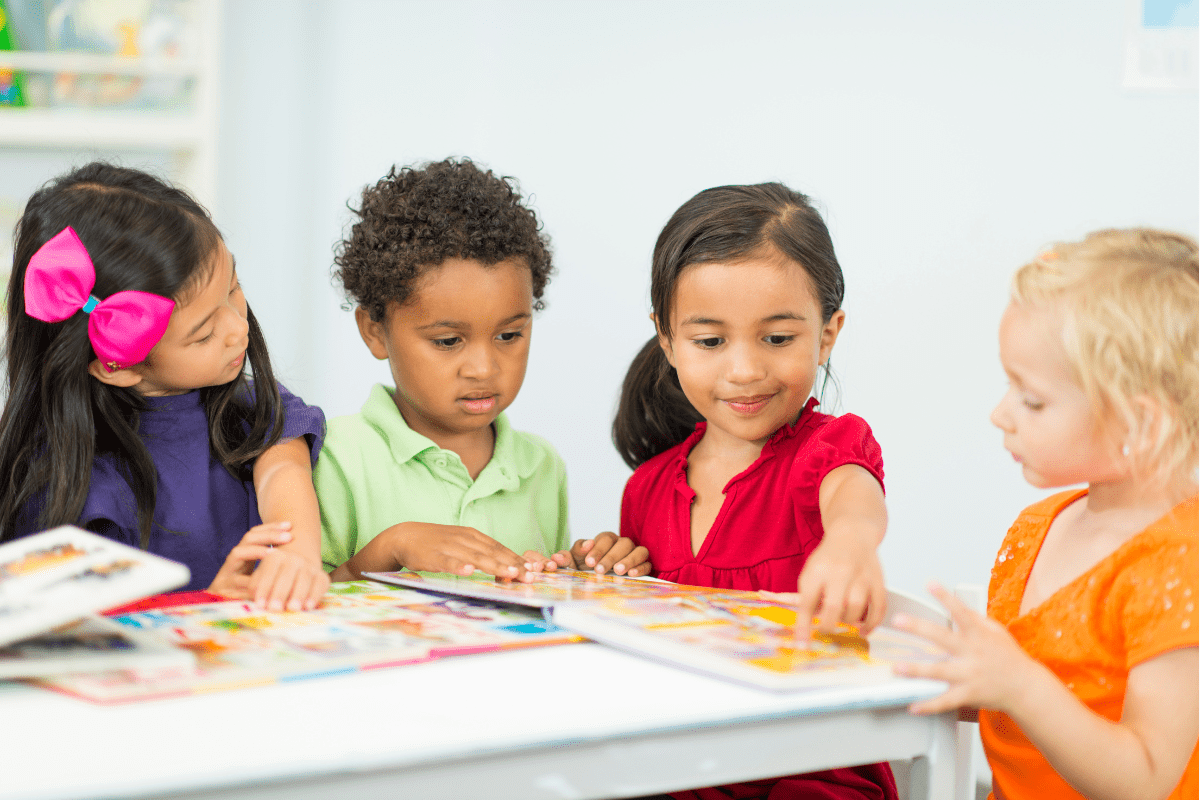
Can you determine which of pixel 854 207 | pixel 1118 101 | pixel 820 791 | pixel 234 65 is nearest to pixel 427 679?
pixel 820 791

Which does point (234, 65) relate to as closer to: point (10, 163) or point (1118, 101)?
point (10, 163)

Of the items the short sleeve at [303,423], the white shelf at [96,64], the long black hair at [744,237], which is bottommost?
the short sleeve at [303,423]

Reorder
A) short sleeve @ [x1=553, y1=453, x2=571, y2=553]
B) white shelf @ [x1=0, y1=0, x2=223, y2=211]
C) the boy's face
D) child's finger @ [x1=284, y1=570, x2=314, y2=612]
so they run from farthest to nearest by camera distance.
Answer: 1. white shelf @ [x1=0, y1=0, x2=223, y2=211]
2. short sleeve @ [x1=553, y1=453, x2=571, y2=553]
3. the boy's face
4. child's finger @ [x1=284, y1=570, x2=314, y2=612]

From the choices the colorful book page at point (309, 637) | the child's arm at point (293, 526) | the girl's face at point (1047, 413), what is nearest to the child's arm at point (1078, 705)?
the girl's face at point (1047, 413)

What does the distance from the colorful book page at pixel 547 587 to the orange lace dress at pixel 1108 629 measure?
23 centimetres

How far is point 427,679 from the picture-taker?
63cm

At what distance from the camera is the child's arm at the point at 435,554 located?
1.00 metres

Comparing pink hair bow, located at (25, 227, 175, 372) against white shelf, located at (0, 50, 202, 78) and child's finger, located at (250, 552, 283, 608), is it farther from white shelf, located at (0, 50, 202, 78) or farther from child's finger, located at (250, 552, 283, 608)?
white shelf, located at (0, 50, 202, 78)

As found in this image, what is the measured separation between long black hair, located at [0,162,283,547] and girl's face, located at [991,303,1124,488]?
2.54 ft

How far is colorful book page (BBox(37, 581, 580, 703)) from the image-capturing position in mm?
597

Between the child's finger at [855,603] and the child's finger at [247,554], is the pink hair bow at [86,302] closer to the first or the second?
the child's finger at [247,554]

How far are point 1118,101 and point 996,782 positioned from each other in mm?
1368

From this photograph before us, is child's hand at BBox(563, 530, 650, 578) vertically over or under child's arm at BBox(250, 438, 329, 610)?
under

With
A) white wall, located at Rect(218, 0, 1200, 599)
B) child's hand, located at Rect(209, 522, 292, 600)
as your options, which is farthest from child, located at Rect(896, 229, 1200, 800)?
white wall, located at Rect(218, 0, 1200, 599)
